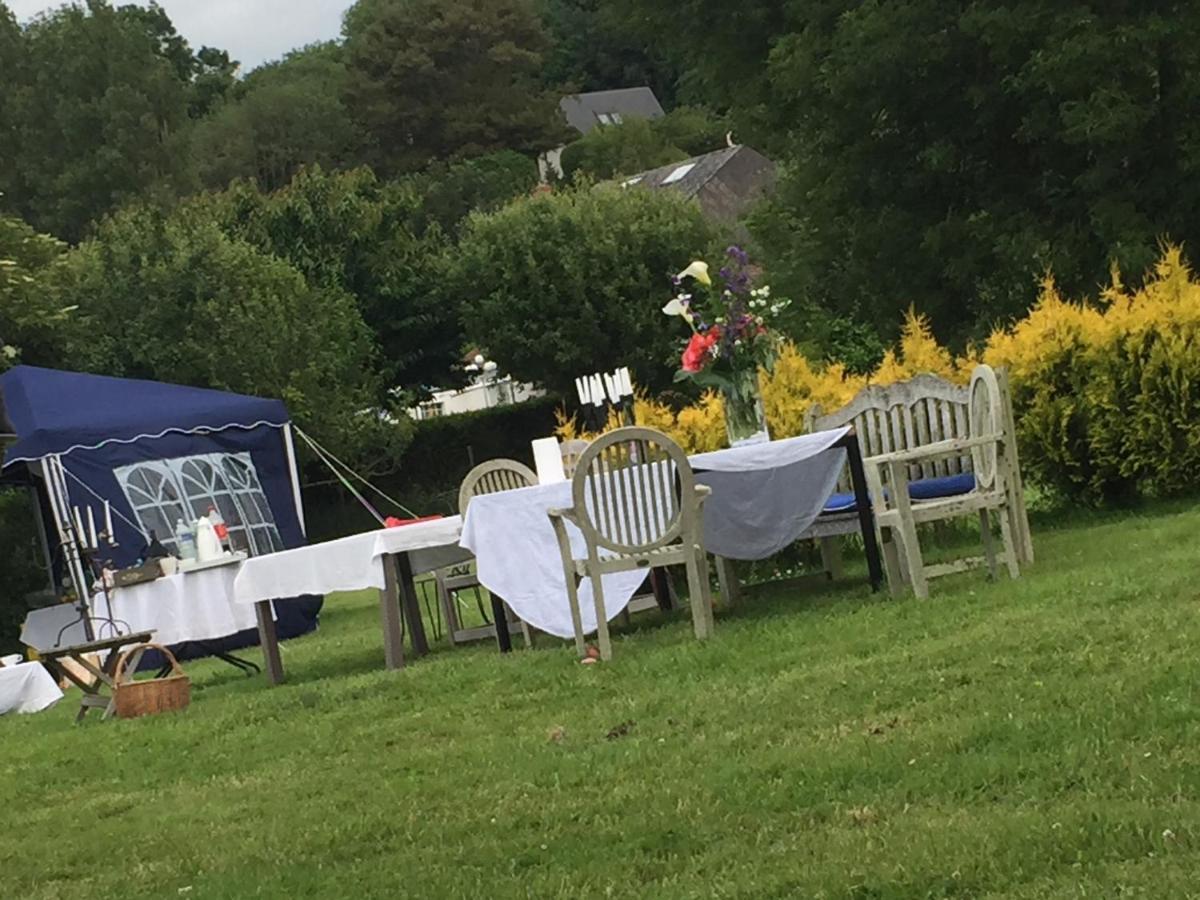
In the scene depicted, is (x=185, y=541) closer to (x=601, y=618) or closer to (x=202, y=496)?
(x=202, y=496)

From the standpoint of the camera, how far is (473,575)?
8727mm

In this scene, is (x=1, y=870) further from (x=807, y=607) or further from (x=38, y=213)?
(x=38, y=213)

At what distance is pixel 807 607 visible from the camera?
741 centimetres

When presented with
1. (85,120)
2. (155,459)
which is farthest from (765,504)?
(85,120)

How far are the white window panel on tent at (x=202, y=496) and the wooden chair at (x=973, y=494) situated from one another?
24.9ft

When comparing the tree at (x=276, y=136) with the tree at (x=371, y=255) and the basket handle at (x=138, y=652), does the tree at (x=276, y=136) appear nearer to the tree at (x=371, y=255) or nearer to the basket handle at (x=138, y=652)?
the tree at (x=371, y=255)

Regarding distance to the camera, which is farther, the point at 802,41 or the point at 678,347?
the point at 678,347

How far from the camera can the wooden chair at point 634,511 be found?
21.4 feet

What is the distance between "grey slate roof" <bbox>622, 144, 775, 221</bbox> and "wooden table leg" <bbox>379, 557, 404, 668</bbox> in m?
37.0

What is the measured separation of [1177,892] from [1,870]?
10.6ft

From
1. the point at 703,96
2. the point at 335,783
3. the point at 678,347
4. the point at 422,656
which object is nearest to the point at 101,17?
the point at 678,347

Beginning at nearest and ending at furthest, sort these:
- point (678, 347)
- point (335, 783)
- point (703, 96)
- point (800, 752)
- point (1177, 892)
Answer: point (1177, 892) < point (800, 752) < point (335, 783) < point (703, 96) < point (678, 347)

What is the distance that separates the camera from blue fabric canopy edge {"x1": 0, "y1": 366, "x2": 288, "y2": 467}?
41.5 ft

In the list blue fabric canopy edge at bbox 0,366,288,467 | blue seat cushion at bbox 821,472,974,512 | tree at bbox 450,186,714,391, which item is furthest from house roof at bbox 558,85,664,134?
blue seat cushion at bbox 821,472,974,512
